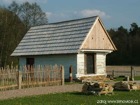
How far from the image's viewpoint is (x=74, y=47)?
104 feet

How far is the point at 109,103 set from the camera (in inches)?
665

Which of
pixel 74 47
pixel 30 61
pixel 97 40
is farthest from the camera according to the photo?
pixel 30 61

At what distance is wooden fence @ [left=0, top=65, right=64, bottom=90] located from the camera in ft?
81.1

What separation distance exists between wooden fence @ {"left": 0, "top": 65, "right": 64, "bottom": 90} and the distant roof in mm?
4117

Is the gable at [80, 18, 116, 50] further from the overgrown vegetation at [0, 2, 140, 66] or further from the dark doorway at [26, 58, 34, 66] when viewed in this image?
the overgrown vegetation at [0, 2, 140, 66]


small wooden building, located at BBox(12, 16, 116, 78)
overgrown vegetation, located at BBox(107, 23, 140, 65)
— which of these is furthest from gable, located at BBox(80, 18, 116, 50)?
overgrown vegetation, located at BBox(107, 23, 140, 65)

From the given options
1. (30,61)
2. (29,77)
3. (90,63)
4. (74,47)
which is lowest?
(29,77)

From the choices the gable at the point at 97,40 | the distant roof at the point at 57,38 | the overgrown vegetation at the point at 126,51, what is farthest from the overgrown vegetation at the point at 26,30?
the gable at the point at 97,40

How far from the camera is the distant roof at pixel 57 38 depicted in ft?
107

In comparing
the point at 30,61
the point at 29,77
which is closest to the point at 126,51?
the point at 30,61

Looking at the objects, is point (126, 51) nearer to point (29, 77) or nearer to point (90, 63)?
point (90, 63)

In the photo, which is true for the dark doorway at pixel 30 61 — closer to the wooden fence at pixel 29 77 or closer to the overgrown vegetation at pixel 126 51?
the wooden fence at pixel 29 77

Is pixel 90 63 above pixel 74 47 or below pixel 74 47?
below

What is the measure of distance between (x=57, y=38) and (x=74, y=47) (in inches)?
151
